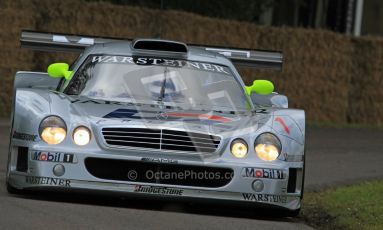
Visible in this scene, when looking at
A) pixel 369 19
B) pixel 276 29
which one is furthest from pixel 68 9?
pixel 369 19

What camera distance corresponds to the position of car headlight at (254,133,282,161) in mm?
8156

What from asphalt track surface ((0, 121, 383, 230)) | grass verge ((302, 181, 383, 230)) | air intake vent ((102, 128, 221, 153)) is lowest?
grass verge ((302, 181, 383, 230))

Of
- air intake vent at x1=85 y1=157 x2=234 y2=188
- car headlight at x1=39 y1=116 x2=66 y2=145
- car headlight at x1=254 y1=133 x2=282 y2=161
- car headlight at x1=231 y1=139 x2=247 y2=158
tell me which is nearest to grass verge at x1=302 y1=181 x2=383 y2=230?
car headlight at x1=254 y1=133 x2=282 y2=161

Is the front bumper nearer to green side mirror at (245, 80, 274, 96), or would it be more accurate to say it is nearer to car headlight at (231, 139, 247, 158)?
car headlight at (231, 139, 247, 158)

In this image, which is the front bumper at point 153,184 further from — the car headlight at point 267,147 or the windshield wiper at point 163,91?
the windshield wiper at point 163,91

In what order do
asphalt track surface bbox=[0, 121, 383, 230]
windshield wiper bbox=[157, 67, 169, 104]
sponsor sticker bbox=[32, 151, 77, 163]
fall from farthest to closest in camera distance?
windshield wiper bbox=[157, 67, 169, 104]
sponsor sticker bbox=[32, 151, 77, 163]
asphalt track surface bbox=[0, 121, 383, 230]

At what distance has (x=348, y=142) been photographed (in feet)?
59.5

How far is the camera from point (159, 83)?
9180mm

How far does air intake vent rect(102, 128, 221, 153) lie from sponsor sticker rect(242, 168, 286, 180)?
31 cm

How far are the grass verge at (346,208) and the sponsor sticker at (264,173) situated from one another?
852 millimetres

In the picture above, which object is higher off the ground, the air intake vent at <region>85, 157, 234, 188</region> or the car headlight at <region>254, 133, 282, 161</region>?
the car headlight at <region>254, 133, 282, 161</region>

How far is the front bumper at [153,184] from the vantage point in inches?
311

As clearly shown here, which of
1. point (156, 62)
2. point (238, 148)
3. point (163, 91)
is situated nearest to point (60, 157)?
point (238, 148)

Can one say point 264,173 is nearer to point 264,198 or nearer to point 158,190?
Result: point 264,198
